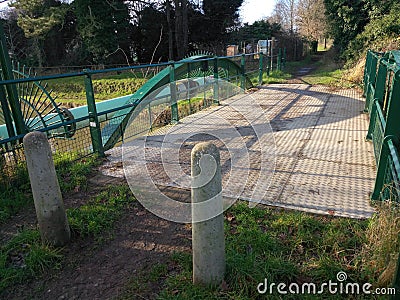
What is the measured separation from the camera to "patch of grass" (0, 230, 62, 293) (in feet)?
7.77

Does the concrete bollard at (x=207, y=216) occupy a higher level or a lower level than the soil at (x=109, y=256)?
higher

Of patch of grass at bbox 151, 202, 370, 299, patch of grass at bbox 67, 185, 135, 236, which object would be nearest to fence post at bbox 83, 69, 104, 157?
patch of grass at bbox 67, 185, 135, 236

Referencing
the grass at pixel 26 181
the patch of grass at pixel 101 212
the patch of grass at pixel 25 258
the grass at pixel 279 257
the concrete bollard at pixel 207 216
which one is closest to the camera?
Result: the concrete bollard at pixel 207 216

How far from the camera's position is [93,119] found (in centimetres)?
454

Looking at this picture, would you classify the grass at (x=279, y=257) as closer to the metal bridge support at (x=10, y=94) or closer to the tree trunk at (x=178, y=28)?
the metal bridge support at (x=10, y=94)

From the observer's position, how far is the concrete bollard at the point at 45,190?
97.4 inches

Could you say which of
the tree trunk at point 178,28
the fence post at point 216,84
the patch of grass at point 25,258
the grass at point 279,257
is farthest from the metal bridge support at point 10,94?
the tree trunk at point 178,28

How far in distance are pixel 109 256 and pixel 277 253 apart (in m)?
1.37

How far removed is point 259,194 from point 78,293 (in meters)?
2.05

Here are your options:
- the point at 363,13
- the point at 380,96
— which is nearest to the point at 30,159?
the point at 380,96

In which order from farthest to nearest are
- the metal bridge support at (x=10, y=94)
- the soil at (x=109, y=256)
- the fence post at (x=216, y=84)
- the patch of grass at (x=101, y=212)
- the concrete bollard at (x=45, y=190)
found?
1. the fence post at (x=216, y=84)
2. the metal bridge support at (x=10, y=94)
3. the patch of grass at (x=101, y=212)
4. the concrete bollard at (x=45, y=190)
5. the soil at (x=109, y=256)

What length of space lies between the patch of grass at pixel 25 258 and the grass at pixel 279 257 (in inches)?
30.4

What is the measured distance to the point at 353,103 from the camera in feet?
27.5

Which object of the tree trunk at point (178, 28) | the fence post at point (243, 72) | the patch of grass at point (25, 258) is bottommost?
the patch of grass at point (25, 258)
